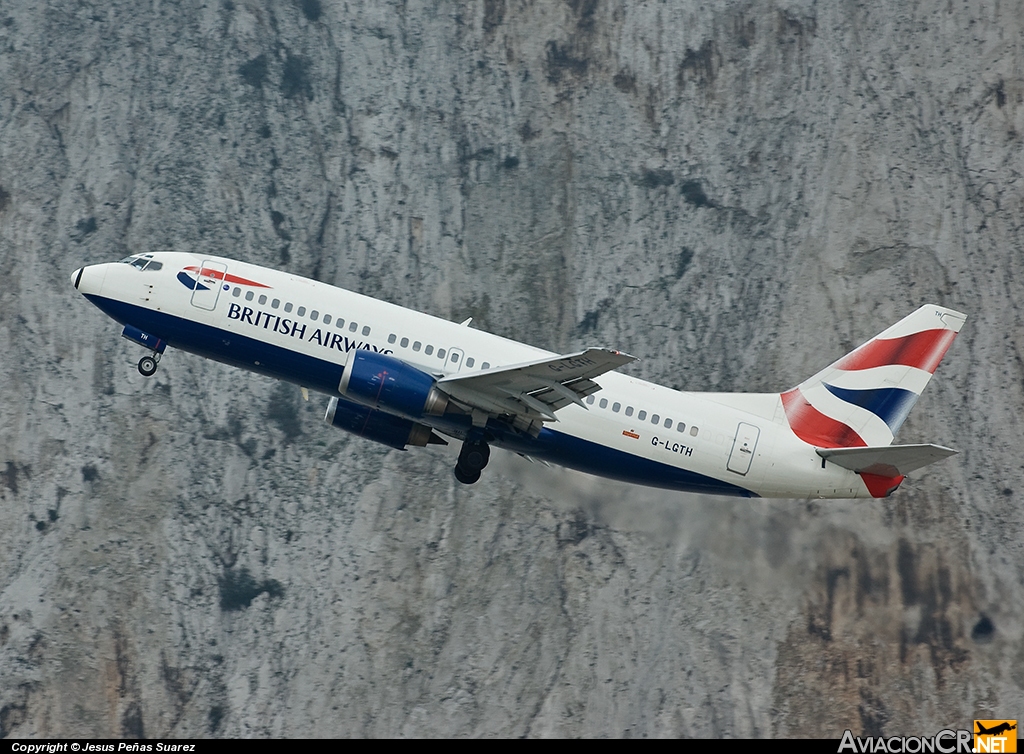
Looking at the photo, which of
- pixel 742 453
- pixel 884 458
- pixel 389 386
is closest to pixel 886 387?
pixel 884 458

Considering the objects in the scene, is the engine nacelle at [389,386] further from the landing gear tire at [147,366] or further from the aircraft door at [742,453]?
the aircraft door at [742,453]

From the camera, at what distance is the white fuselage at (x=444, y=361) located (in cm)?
3288

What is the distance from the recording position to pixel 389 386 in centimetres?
3114

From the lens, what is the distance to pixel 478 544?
153ft

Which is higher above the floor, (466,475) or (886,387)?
(886,387)

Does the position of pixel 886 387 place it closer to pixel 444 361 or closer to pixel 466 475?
pixel 466 475

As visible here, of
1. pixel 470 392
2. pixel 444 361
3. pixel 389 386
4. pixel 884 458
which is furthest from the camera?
pixel 444 361

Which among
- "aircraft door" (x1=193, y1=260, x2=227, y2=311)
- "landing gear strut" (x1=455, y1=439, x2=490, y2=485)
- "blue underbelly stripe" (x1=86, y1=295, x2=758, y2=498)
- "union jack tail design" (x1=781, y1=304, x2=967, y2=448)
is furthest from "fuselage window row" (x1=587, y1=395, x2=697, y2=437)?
"aircraft door" (x1=193, y1=260, x2=227, y2=311)

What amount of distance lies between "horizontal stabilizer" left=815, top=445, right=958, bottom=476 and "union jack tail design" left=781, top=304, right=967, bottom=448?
2.05 meters

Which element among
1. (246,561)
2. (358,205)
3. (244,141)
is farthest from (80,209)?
(246,561)

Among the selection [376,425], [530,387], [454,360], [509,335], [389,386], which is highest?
[509,335]

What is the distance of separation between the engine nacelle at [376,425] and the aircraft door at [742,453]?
29.4 feet

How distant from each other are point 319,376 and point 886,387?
16.8 metres

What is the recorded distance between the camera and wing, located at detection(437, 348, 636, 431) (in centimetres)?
3031
